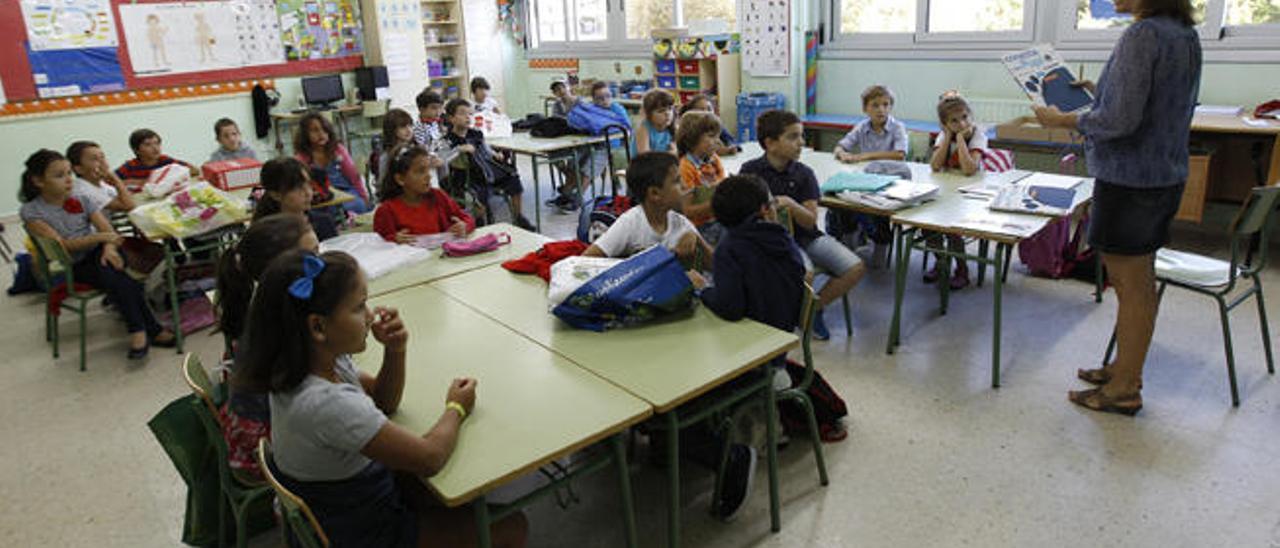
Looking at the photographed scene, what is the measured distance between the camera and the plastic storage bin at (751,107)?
712cm

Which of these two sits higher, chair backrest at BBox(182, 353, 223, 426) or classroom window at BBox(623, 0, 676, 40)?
classroom window at BBox(623, 0, 676, 40)

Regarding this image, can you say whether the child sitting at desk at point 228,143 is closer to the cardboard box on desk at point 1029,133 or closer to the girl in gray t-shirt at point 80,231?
the girl in gray t-shirt at point 80,231

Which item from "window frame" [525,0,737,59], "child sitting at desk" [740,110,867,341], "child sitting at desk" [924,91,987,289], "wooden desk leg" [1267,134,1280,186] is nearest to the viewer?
"child sitting at desk" [740,110,867,341]

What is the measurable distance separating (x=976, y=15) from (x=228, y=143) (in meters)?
5.47

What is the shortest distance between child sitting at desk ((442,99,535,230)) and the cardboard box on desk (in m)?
3.45

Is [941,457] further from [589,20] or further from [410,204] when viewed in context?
[589,20]

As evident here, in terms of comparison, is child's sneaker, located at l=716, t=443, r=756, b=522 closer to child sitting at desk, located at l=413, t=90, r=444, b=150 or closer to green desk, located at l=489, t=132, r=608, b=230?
green desk, located at l=489, t=132, r=608, b=230

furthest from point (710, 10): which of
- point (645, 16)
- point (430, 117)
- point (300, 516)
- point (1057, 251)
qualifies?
point (300, 516)

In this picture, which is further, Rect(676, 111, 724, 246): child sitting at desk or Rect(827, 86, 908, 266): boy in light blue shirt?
Rect(827, 86, 908, 266): boy in light blue shirt

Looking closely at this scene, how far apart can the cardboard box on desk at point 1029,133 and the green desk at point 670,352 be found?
4165mm

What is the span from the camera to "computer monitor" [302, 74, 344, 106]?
8.32m

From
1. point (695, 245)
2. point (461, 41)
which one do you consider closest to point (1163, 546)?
point (695, 245)

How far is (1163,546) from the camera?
2.23m

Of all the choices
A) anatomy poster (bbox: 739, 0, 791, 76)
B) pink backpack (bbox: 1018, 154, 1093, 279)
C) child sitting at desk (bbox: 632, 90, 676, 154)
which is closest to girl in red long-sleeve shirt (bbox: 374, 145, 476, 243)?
child sitting at desk (bbox: 632, 90, 676, 154)
